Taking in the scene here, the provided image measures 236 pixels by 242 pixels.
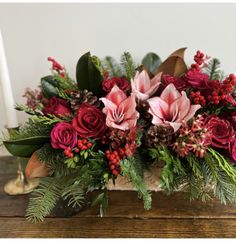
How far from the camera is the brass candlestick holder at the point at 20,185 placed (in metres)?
0.81

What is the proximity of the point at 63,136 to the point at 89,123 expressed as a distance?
0.06 meters

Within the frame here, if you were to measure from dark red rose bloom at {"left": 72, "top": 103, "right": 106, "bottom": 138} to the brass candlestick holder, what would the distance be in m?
0.25

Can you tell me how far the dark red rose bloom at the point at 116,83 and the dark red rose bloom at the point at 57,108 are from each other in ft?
0.33

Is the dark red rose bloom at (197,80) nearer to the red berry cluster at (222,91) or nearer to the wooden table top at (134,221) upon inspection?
the red berry cluster at (222,91)

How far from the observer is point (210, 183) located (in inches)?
A: 25.9

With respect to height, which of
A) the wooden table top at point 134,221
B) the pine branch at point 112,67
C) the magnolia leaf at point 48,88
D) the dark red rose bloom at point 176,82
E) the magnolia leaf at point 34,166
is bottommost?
the wooden table top at point 134,221

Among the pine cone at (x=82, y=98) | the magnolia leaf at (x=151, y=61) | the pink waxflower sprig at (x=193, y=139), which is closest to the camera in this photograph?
the pink waxflower sprig at (x=193, y=139)

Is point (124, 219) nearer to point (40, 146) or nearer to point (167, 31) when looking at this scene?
point (40, 146)

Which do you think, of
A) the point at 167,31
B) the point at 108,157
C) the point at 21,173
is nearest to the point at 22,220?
the point at 21,173

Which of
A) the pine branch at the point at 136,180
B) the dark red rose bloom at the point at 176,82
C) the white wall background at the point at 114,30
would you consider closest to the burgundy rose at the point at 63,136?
the pine branch at the point at 136,180

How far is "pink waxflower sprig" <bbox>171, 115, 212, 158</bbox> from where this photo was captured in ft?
2.00

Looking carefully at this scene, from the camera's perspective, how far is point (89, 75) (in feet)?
2.45

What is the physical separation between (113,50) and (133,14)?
12cm

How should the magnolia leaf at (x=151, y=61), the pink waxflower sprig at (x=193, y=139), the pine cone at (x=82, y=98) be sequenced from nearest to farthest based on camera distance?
the pink waxflower sprig at (x=193, y=139) < the pine cone at (x=82, y=98) < the magnolia leaf at (x=151, y=61)
